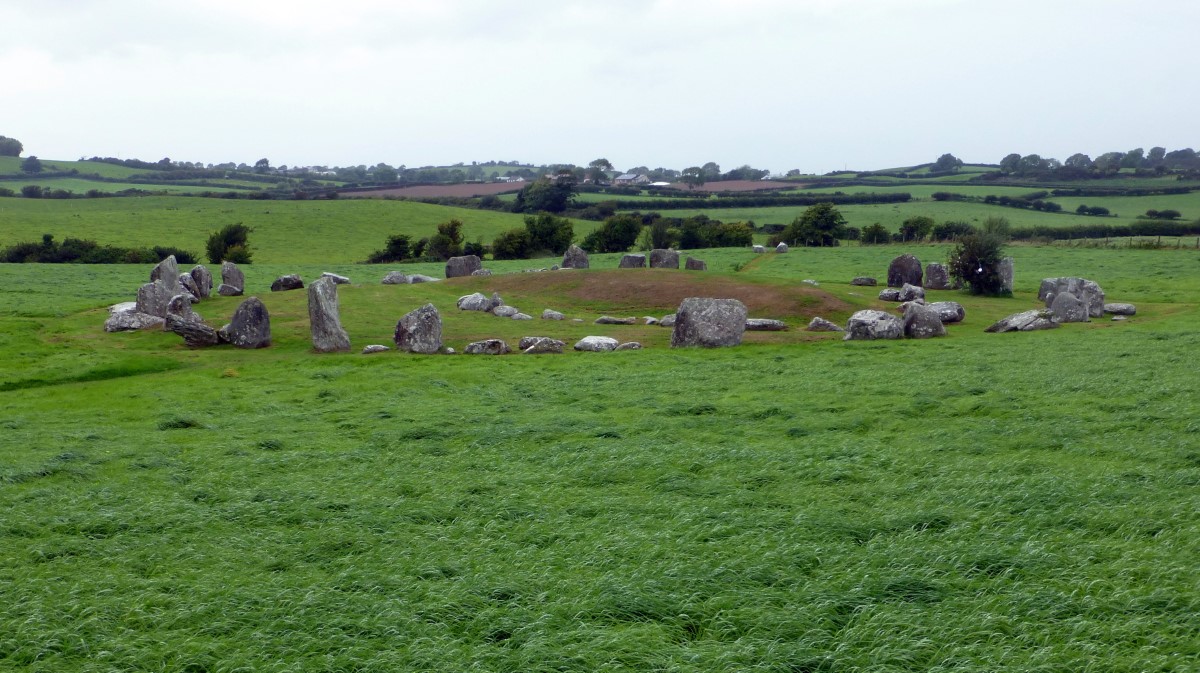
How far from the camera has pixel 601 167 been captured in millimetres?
163625

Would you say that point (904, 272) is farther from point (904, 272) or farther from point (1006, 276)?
point (1006, 276)

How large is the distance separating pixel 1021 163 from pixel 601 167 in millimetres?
68867

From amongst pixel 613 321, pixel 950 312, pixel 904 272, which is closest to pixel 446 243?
pixel 904 272

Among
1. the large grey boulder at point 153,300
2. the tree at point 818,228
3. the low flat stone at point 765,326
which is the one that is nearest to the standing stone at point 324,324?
the large grey boulder at point 153,300

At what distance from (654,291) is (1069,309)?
14.9 metres

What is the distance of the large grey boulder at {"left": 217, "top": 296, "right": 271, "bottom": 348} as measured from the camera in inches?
1091

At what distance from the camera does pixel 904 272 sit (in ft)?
137

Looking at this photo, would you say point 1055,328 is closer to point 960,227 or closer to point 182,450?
point 182,450

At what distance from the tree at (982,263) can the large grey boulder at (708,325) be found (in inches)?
630

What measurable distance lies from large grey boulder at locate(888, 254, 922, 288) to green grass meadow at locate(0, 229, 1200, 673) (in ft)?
56.4

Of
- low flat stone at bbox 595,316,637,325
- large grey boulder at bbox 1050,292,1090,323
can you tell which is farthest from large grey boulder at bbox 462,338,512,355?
large grey boulder at bbox 1050,292,1090,323

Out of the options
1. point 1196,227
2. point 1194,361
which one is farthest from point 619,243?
point 1194,361

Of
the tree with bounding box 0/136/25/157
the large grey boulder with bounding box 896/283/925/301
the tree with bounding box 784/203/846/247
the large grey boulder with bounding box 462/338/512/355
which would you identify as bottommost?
the large grey boulder with bounding box 462/338/512/355

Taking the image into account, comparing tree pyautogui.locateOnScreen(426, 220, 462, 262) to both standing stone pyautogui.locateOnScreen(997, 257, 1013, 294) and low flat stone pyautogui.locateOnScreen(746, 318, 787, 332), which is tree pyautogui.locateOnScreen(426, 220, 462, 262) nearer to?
standing stone pyautogui.locateOnScreen(997, 257, 1013, 294)
